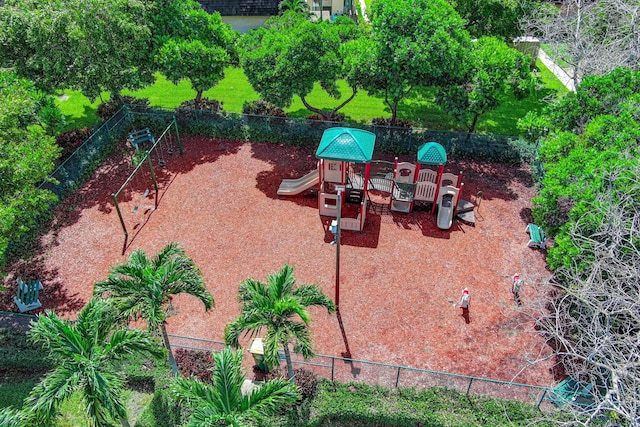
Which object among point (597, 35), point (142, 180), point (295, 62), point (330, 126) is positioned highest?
point (597, 35)

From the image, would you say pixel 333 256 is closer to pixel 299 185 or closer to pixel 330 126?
pixel 299 185

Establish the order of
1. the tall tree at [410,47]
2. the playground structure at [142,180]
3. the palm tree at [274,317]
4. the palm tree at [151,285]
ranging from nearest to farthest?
the palm tree at [274,317], the palm tree at [151,285], the tall tree at [410,47], the playground structure at [142,180]

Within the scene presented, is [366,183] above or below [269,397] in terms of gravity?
below

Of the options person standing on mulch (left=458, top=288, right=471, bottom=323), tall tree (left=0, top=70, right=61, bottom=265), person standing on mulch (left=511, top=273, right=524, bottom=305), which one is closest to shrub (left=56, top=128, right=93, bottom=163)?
tall tree (left=0, top=70, right=61, bottom=265)

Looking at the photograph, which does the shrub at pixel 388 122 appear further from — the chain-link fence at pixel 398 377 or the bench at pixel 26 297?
the bench at pixel 26 297

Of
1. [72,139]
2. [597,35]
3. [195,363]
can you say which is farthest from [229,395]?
[597,35]

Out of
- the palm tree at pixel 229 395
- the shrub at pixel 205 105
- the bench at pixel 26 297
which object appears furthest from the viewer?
the shrub at pixel 205 105

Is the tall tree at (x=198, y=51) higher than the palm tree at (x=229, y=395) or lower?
higher

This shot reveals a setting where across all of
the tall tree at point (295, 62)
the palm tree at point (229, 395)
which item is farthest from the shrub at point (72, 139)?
the palm tree at point (229, 395)
